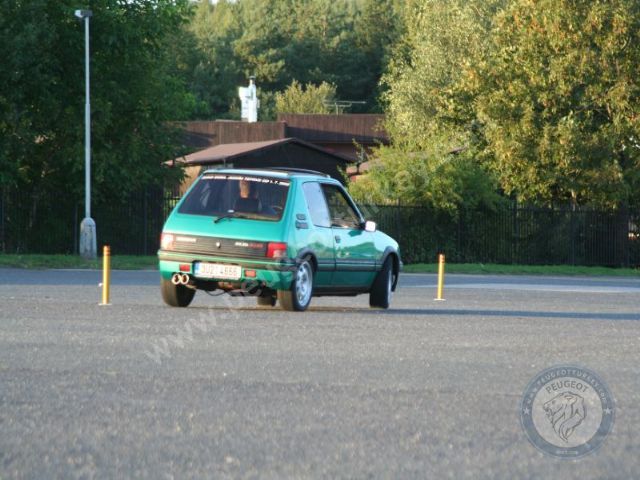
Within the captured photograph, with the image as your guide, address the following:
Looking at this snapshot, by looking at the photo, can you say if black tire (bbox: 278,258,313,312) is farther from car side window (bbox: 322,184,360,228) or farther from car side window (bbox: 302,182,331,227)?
car side window (bbox: 322,184,360,228)

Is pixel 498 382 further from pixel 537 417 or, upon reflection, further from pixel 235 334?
pixel 235 334

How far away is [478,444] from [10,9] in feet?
114

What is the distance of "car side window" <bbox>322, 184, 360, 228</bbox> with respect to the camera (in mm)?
17938

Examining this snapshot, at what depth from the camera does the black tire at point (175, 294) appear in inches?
656

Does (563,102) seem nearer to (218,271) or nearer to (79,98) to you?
(79,98)

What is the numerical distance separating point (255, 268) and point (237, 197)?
1.22 m

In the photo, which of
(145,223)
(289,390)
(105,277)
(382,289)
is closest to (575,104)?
(145,223)

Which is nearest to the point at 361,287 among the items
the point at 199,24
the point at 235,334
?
the point at 235,334

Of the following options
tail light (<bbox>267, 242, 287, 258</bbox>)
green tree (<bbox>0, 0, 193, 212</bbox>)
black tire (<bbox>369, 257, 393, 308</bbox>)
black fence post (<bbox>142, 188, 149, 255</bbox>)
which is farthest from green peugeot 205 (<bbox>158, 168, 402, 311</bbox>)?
black fence post (<bbox>142, 188, 149, 255</bbox>)

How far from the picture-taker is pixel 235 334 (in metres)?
13.2

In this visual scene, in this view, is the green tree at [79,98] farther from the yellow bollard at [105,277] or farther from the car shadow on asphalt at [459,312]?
the car shadow on asphalt at [459,312]


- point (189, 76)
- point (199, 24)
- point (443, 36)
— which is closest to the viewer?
point (443, 36)

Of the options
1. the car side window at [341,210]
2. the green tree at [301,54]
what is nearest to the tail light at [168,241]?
the car side window at [341,210]

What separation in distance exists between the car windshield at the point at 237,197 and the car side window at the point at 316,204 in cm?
42
